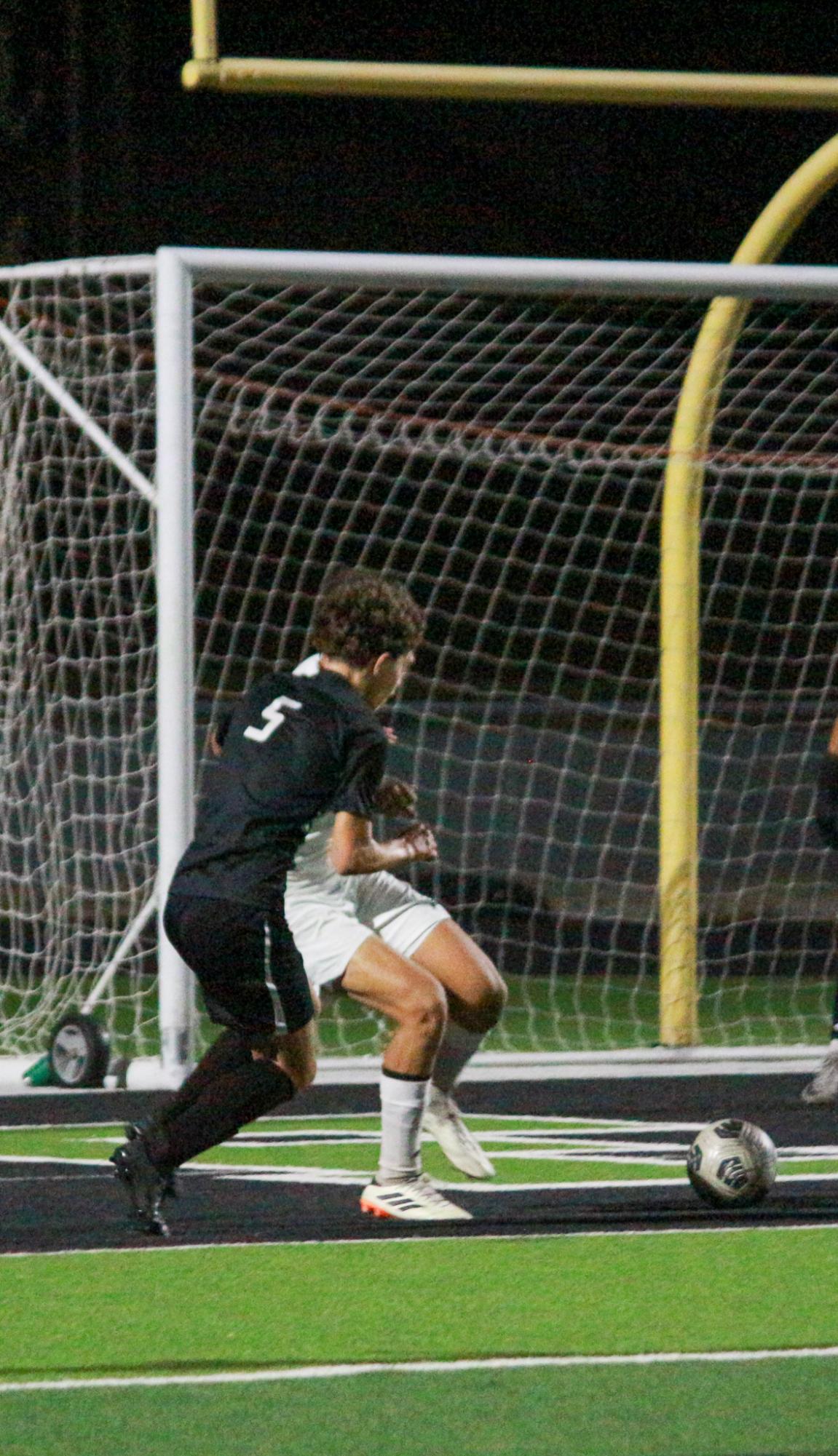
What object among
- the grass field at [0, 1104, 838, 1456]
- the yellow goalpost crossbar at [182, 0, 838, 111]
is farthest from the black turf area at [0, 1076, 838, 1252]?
the yellow goalpost crossbar at [182, 0, 838, 111]

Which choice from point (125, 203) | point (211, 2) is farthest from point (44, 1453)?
point (125, 203)

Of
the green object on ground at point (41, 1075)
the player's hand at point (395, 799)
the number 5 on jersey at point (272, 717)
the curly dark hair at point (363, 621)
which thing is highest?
the curly dark hair at point (363, 621)

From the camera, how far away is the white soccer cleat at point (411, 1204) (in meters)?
6.54

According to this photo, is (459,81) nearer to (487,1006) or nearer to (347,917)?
(347,917)

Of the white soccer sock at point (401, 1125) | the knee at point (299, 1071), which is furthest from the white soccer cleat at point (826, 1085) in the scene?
the knee at point (299, 1071)

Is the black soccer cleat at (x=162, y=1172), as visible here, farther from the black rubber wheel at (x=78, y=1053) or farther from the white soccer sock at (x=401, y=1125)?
the black rubber wheel at (x=78, y=1053)

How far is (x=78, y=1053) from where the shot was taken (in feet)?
31.4

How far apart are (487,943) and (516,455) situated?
5238 millimetres

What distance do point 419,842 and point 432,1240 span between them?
1.01 metres

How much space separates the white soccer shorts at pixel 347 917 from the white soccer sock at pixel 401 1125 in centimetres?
36

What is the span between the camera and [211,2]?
31.8 ft

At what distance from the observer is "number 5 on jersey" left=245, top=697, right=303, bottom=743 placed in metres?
6.37

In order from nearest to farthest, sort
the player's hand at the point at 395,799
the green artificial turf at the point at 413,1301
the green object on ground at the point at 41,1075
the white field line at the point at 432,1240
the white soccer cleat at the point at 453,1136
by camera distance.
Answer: the green artificial turf at the point at 413,1301
the white field line at the point at 432,1240
the player's hand at the point at 395,799
the white soccer cleat at the point at 453,1136
the green object on ground at the point at 41,1075

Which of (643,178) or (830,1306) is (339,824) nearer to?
(830,1306)
